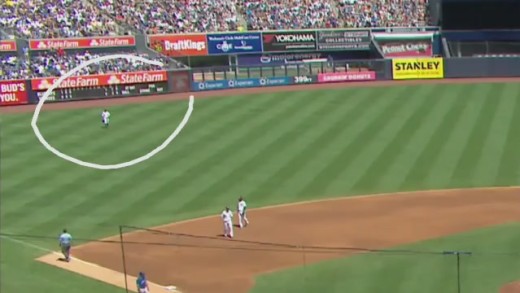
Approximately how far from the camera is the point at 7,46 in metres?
51.8

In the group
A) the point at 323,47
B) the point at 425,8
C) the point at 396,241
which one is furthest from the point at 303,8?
the point at 396,241

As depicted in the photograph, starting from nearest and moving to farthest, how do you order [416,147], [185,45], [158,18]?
[416,147] < [185,45] < [158,18]

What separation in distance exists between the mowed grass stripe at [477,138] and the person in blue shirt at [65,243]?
16.8 metres

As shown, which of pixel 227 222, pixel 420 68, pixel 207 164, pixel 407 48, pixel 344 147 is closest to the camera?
pixel 227 222

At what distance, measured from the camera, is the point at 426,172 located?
3281cm

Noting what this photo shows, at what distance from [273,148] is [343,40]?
28.8 m

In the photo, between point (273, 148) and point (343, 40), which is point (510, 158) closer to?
point (273, 148)

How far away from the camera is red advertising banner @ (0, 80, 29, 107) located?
46.6 meters

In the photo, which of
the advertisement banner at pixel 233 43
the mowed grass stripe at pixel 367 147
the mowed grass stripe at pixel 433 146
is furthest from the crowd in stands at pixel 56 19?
the mowed grass stripe at pixel 433 146

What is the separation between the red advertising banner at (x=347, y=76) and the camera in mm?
57597

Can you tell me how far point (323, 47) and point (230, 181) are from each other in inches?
1339

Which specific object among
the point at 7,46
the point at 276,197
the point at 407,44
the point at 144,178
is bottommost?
the point at 276,197

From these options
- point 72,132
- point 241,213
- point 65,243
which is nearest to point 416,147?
point 241,213

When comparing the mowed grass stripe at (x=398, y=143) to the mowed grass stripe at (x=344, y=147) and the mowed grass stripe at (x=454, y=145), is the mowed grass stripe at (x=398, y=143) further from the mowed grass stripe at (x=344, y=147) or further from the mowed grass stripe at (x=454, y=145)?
the mowed grass stripe at (x=454, y=145)
